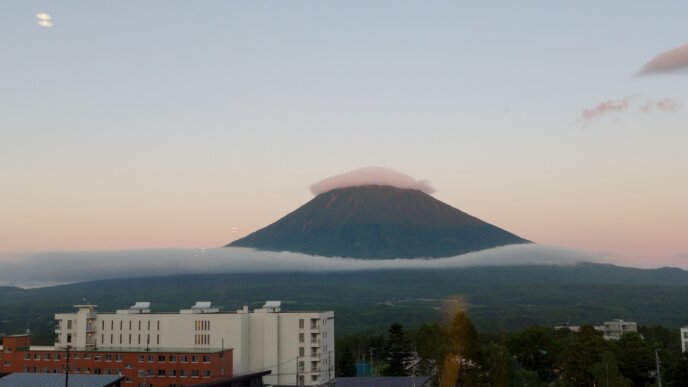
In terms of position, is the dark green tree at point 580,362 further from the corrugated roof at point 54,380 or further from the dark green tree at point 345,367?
the corrugated roof at point 54,380

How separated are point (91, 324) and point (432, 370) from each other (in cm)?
3465

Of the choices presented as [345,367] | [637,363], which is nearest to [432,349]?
[637,363]

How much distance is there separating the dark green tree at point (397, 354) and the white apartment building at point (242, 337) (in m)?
10.8

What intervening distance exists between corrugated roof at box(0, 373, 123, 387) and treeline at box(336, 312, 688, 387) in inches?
800

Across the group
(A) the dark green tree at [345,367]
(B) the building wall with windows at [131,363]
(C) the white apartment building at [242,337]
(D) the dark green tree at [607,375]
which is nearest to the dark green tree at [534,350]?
(D) the dark green tree at [607,375]

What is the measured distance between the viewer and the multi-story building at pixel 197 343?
64125 millimetres

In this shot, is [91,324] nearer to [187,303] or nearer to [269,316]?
[269,316]

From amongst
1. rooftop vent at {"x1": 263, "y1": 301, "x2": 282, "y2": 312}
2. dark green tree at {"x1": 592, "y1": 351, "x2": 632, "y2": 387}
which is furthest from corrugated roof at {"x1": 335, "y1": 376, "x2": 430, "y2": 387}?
dark green tree at {"x1": 592, "y1": 351, "x2": 632, "y2": 387}

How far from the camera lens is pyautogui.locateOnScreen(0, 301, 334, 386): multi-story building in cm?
6412

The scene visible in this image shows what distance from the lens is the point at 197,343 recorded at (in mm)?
68062

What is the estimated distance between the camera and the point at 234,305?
166500 millimetres

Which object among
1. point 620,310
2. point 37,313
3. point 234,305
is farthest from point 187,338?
point 620,310

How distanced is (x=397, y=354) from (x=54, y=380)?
40.0m

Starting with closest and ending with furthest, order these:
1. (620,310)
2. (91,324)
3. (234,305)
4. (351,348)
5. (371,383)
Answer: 1. (371,383)
2. (91,324)
3. (351,348)
4. (234,305)
5. (620,310)
